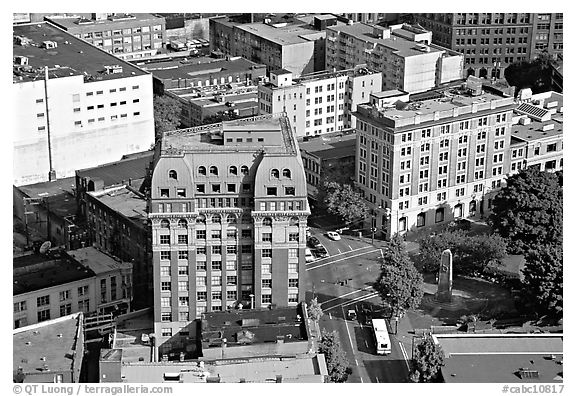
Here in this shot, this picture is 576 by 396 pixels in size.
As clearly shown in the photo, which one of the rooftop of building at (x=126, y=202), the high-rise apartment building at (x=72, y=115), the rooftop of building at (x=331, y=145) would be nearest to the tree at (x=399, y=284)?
the rooftop of building at (x=126, y=202)

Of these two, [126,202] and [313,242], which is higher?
[126,202]

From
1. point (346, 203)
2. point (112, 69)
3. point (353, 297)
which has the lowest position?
point (353, 297)

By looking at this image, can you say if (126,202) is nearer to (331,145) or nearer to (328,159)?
(328,159)

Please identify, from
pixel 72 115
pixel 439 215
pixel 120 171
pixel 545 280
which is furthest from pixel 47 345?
pixel 439 215

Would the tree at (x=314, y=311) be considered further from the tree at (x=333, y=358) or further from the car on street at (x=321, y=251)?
the car on street at (x=321, y=251)

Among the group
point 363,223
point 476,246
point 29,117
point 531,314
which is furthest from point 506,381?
point 29,117

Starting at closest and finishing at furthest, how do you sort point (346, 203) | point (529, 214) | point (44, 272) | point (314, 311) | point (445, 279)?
1. point (314, 311)
2. point (44, 272)
3. point (445, 279)
4. point (529, 214)
5. point (346, 203)
